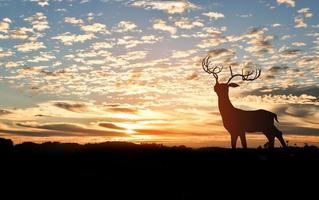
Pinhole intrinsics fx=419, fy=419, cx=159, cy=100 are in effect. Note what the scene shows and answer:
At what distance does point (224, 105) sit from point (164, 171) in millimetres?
10928

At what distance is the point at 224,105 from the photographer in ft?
86.0

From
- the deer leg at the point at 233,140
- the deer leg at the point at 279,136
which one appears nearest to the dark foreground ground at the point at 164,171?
the deer leg at the point at 233,140

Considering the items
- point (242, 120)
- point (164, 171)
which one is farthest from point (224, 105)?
point (164, 171)

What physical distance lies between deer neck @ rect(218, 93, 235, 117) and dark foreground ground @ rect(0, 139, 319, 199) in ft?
14.4

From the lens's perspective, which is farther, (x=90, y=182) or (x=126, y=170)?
(x=126, y=170)

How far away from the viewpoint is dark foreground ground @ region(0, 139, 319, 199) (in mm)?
14164

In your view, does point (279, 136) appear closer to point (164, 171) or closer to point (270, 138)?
point (270, 138)

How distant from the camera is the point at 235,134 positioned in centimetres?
2512

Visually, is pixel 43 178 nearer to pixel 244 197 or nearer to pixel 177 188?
pixel 177 188

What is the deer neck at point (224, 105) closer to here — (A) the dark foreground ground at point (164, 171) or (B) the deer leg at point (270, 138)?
(B) the deer leg at point (270, 138)

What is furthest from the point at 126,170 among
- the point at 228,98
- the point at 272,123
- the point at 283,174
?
the point at 272,123

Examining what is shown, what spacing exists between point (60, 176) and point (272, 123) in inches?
624

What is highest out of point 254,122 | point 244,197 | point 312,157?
point 254,122

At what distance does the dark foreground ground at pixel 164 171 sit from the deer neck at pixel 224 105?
4.38 meters
